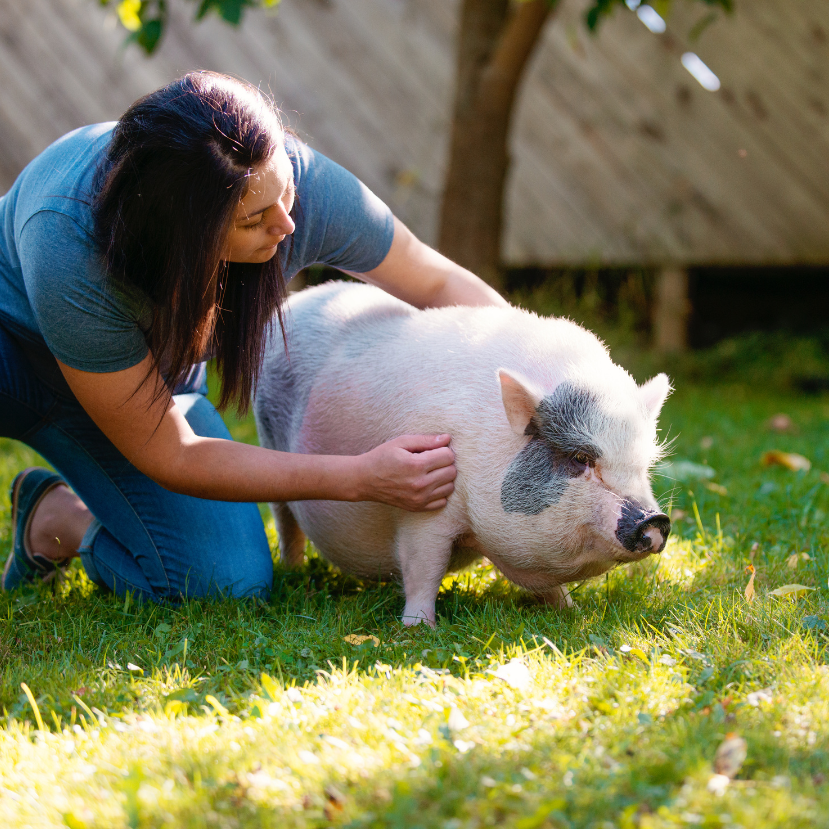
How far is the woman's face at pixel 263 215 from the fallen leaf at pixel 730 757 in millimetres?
1440

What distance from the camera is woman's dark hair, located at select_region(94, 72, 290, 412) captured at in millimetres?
1886

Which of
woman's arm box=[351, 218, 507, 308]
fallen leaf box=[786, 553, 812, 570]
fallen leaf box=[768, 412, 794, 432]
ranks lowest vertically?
fallen leaf box=[768, 412, 794, 432]

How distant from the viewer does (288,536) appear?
9.96 feet

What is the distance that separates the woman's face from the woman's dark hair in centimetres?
3

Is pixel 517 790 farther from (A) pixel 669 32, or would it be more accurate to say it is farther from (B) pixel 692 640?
(A) pixel 669 32

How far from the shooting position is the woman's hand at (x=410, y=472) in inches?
86.4

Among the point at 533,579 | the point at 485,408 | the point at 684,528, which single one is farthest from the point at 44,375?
the point at 684,528

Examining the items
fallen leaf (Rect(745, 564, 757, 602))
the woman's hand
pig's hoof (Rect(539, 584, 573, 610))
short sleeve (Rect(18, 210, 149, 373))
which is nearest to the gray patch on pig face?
the woman's hand

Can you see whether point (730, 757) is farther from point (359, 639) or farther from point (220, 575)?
point (220, 575)

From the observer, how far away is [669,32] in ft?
19.2

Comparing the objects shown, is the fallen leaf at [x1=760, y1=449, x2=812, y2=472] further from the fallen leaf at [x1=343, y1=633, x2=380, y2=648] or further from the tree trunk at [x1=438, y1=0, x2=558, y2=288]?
the fallen leaf at [x1=343, y1=633, x2=380, y2=648]

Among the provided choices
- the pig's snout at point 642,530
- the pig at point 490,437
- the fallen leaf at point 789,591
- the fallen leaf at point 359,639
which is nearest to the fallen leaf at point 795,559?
the fallen leaf at point 789,591

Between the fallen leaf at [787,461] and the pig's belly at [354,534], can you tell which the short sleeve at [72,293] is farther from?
the fallen leaf at [787,461]

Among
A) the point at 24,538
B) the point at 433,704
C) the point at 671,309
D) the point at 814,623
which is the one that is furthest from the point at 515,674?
the point at 671,309
